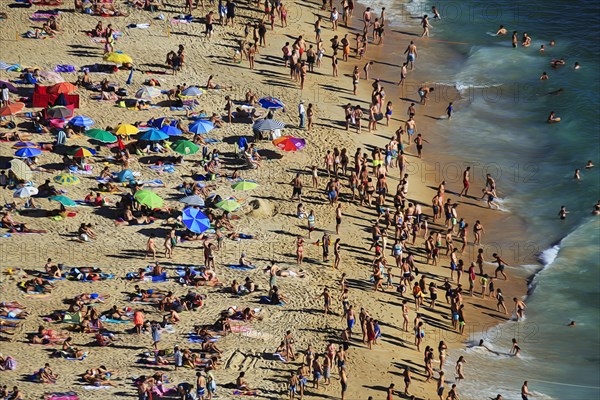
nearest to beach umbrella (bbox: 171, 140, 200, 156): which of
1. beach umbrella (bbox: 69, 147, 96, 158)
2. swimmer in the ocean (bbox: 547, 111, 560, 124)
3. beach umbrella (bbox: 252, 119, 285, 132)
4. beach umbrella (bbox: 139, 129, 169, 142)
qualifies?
beach umbrella (bbox: 139, 129, 169, 142)

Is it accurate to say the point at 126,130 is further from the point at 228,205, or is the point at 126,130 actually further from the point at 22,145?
the point at 228,205

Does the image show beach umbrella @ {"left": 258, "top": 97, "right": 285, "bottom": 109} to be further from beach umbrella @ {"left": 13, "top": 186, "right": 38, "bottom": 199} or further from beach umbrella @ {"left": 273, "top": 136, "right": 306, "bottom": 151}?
beach umbrella @ {"left": 13, "top": 186, "right": 38, "bottom": 199}

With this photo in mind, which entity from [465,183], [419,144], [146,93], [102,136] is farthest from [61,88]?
[465,183]

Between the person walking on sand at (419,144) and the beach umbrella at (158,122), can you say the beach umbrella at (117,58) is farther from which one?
the person walking on sand at (419,144)

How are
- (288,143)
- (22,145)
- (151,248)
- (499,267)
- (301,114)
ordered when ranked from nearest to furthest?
(151,248), (499,267), (22,145), (288,143), (301,114)

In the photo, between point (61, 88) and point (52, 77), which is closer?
point (61, 88)

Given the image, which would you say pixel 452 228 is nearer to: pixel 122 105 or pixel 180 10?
pixel 122 105
